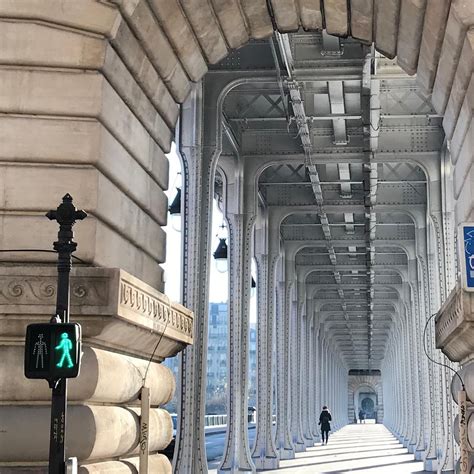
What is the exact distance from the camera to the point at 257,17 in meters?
12.5

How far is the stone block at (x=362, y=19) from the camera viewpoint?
466 inches

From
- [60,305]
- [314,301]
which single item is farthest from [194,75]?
[314,301]

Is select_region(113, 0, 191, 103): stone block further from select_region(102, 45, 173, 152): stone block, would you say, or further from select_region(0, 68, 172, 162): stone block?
select_region(0, 68, 172, 162): stone block

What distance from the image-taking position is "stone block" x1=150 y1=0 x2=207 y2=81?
1106 cm

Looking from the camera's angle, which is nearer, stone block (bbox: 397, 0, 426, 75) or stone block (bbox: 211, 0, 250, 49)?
stone block (bbox: 397, 0, 426, 75)

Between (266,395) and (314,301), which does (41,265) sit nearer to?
(266,395)

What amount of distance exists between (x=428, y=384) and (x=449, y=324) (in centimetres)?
2215

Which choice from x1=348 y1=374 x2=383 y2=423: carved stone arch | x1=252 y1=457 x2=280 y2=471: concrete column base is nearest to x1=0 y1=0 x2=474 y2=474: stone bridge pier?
x1=252 y1=457 x2=280 y2=471: concrete column base

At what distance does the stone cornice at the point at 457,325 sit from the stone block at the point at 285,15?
15.0 feet

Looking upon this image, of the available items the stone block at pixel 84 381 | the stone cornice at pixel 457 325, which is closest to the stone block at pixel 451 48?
the stone cornice at pixel 457 325

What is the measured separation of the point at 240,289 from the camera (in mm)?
26953

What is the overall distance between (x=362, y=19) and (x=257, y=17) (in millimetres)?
1501

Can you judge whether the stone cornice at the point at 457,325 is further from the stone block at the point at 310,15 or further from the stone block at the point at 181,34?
the stone block at the point at 181,34

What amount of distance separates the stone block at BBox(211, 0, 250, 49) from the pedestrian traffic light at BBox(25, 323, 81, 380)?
6114 millimetres
